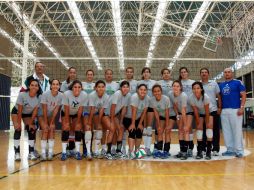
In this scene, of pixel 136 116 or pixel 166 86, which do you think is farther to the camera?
pixel 166 86

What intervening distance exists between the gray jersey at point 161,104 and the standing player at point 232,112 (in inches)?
48.5

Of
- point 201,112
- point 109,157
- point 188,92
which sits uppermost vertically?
point 188,92

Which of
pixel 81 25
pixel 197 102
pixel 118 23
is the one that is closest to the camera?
pixel 197 102

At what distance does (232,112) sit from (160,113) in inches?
54.9

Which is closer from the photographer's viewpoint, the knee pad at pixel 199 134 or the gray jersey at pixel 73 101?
the gray jersey at pixel 73 101

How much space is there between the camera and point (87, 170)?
15.4 feet

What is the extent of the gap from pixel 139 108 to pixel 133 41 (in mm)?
18616

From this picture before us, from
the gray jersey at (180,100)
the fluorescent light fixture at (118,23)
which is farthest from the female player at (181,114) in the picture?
the fluorescent light fixture at (118,23)

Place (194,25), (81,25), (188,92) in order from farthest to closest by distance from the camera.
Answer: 1. (194,25)
2. (81,25)
3. (188,92)

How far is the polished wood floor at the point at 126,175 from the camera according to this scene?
3631 millimetres

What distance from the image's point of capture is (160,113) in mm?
6121

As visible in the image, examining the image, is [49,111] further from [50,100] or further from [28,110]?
[28,110]

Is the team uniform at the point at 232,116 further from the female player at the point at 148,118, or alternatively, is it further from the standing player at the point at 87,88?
the standing player at the point at 87,88

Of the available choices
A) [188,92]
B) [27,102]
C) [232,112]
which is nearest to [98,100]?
[27,102]
